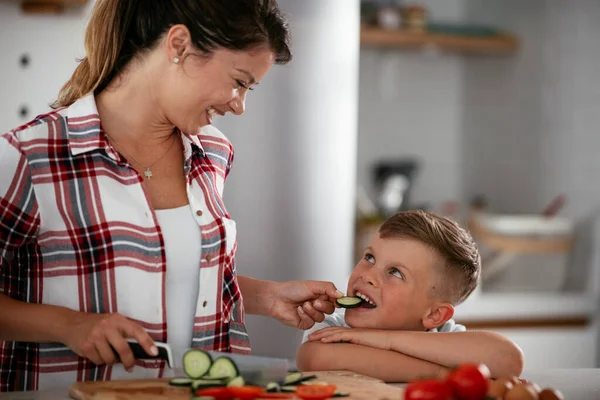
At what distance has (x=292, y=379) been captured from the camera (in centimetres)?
137

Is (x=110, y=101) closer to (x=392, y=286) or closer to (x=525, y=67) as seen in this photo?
(x=392, y=286)

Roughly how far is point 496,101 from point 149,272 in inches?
145

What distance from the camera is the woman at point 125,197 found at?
4.57 feet

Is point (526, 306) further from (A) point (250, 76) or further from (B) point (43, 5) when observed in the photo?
(A) point (250, 76)

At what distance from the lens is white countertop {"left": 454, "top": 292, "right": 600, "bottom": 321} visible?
12.8 feet

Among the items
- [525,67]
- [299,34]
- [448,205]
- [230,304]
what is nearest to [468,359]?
[230,304]

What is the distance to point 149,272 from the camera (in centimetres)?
147

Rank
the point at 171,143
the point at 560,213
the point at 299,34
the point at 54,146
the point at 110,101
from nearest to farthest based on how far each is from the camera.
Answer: the point at 54,146 < the point at 110,101 < the point at 171,143 < the point at 299,34 < the point at 560,213

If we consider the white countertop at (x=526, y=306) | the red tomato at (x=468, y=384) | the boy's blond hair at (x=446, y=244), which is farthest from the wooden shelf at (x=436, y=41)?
the red tomato at (x=468, y=384)

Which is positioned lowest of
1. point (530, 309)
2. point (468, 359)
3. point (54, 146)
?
point (530, 309)

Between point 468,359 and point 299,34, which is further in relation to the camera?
point 299,34

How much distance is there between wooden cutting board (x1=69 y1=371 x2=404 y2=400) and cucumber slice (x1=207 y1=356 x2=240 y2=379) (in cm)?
5

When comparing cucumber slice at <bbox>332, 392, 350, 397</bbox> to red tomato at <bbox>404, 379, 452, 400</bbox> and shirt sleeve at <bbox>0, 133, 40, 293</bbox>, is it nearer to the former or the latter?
red tomato at <bbox>404, 379, 452, 400</bbox>

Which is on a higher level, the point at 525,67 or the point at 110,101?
the point at 525,67
